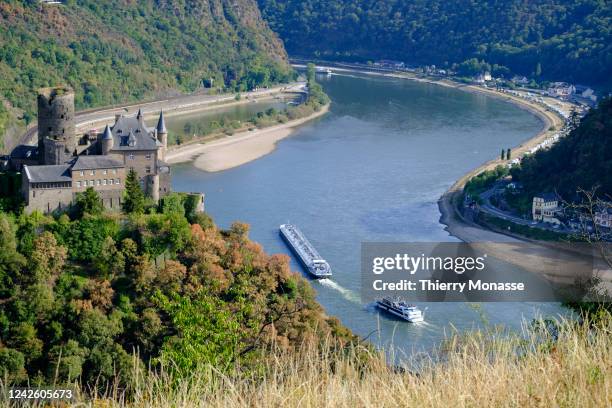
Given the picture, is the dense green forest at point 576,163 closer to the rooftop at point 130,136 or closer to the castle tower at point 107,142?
the rooftop at point 130,136

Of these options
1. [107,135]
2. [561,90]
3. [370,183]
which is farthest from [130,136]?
[561,90]

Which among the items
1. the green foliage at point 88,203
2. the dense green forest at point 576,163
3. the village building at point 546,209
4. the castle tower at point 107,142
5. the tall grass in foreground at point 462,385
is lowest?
the village building at point 546,209

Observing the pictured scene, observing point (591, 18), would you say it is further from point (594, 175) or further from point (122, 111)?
point (594, 175)

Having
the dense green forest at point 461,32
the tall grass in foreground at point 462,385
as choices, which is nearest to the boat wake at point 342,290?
the tall grass in foreground at point 462,385

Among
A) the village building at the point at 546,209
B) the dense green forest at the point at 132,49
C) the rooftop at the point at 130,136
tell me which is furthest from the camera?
the dense green forest at the point at 132,49

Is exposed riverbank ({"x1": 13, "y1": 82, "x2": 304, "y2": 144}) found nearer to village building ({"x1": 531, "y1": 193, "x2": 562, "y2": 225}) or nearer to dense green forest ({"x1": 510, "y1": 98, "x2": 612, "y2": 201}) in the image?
dense green forest ({"x1": 510, "y1": 98, "x2": 612, "y2": 201})

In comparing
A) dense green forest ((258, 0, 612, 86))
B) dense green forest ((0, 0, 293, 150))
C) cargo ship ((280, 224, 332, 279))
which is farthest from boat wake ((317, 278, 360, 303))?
dense green forest ((258, 0, 612, 86))
